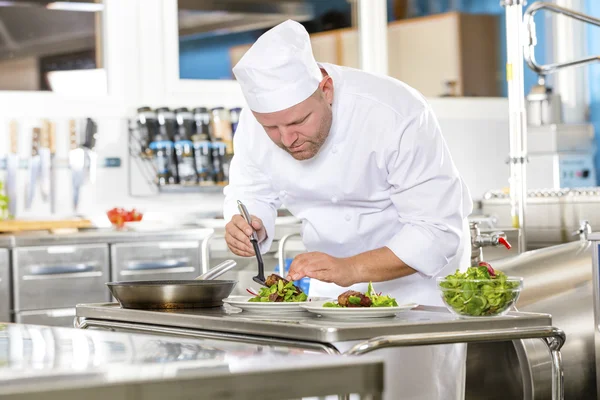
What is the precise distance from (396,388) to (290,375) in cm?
120

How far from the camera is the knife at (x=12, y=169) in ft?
17.4

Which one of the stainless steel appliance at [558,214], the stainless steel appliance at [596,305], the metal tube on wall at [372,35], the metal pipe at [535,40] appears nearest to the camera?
the stainless steel appliance at [596,305]

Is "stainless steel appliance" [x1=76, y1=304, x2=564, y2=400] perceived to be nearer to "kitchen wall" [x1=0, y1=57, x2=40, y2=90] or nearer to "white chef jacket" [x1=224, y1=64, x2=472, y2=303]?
"white chef jacket" [x1=224, y1=64, x2=472, y2=303]

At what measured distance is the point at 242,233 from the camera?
2502 mm

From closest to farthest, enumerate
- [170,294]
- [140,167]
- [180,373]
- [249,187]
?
[180,373] → [170,294] → [249,187] → [140,167]

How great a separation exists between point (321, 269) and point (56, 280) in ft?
9.22

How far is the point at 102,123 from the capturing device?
562 cm

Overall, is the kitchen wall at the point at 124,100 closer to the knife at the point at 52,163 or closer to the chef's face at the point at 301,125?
the knife at the point at 52,163

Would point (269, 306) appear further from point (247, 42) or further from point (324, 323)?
point (247, 42)

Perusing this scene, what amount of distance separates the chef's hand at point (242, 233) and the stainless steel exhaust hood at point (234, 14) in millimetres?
3510

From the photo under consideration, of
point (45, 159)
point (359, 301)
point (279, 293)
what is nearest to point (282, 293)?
point (279, 293)

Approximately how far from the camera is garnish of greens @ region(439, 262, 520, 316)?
190 centimetres

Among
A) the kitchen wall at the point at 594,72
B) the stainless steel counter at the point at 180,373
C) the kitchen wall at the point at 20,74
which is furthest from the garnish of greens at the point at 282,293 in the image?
the kitchen wall at the point at 594,72

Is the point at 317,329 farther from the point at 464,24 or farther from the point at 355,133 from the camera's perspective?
the point at 464,24
